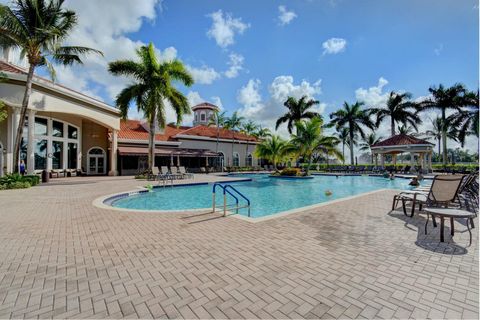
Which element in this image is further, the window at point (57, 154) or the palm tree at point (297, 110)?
the palm tree at point (297, 110)

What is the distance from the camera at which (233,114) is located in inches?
1563

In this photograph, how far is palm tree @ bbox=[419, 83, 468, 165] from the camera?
3086 cm

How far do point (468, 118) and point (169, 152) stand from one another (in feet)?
126

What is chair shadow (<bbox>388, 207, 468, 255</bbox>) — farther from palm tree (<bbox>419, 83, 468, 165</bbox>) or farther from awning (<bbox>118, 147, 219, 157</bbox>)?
palm tree (<bbox>419, 83, 468, 165</bbox>)

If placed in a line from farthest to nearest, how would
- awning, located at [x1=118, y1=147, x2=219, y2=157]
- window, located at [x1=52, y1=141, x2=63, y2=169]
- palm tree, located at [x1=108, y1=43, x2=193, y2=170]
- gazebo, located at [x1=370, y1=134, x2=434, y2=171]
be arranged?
gazebo, located at [x1=370, y1=134, x2=434, y2=171] < awning, located at [x1=118, y1=147, x2=219, y2=157] < window, located at [x1=52, y1=141, x2=63, y2=169] < palm tree, located at [x1=108, y1=43, x2=193, y2=170]

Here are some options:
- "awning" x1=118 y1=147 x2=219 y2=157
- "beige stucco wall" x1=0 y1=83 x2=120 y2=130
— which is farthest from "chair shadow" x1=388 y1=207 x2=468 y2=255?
"awning" x1=118 y1=147 x2=219 y2=157

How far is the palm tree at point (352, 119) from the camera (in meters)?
40.1

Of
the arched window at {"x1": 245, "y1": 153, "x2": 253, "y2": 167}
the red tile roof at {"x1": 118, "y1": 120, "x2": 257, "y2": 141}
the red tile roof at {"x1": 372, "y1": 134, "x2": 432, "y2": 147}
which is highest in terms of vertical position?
the red tile roof at {"x1": 118, "y1": 120, "x2": 257, "y2": 141}

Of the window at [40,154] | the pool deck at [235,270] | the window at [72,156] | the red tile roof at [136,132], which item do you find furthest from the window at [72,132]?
the pool deck at [235,270]

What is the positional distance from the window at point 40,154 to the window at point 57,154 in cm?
73

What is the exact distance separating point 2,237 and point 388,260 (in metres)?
7.80

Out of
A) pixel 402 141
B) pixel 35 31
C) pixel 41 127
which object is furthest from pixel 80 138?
pixel 402 141

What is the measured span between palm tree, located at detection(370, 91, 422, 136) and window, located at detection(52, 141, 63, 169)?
43.3m

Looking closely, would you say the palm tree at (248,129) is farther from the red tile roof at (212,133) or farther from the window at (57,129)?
the window at (57,129)
